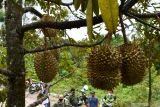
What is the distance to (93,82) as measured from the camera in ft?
4.55

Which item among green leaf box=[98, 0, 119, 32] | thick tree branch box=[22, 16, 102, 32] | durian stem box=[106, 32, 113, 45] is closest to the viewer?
green leaf box=[98, 0, 119, 32]

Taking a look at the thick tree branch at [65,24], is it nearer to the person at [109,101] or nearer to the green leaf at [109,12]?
the green leaf at [109,12]

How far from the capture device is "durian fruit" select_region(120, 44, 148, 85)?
4.48 ft

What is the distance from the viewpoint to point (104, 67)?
1.33m

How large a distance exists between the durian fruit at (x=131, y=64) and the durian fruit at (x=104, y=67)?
0.03 meters

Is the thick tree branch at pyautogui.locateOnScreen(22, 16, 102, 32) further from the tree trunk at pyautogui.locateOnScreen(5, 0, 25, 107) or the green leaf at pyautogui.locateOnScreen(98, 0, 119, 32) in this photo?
the green leaf at pyautogui.locateOnScreen(98, 0, 119, 32)

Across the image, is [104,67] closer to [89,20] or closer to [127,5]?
[127,5]

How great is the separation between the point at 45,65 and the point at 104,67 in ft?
2.77

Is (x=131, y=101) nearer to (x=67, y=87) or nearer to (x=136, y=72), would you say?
(x=67, y=87)

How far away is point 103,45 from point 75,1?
346 millimetres

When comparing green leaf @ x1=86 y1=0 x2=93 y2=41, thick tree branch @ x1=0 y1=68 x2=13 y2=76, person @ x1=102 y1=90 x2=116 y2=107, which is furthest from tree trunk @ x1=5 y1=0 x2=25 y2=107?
person @ x1=102 y1=90 x2=116 y2=107

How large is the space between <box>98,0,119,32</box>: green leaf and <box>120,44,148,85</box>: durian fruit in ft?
1.44

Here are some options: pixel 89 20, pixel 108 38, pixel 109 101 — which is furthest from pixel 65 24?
pixel 109 101

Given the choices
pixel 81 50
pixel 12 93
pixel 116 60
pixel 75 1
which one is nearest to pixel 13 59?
pixel 12 93
